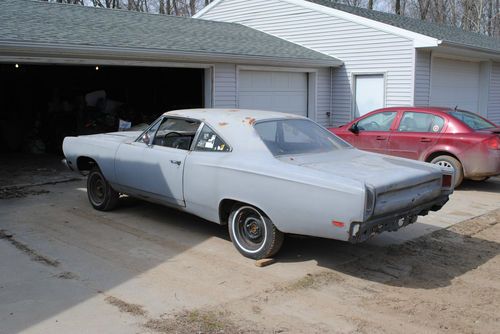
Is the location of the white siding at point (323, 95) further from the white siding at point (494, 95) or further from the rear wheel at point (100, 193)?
the rear wheel at point (100, 193)

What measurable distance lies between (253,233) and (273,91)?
9.37 meters

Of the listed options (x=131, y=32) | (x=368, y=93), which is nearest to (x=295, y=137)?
(x=131, y=32)

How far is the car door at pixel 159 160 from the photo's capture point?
6312 mm

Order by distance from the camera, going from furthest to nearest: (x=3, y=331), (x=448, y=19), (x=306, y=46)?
(x=448, y=19) < (x=306, y=46) < (x=3, y=331)

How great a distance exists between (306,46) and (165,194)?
11348mm

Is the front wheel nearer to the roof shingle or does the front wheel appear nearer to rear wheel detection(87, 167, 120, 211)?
rear wheel detection(87, 167, 120, 211)

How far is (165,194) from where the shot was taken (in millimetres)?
6449

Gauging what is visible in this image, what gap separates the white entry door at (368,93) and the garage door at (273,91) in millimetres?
1564

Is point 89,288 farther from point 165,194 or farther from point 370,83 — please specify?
point 370,83

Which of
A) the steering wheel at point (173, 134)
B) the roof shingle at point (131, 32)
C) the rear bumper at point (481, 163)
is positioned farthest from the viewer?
the roof shingle at point (131, 32)

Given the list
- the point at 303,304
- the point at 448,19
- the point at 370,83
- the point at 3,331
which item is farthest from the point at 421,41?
the point at 448,19

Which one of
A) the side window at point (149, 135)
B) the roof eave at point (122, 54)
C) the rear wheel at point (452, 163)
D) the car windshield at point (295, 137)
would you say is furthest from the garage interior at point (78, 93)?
the car windshield at point (295, 137)

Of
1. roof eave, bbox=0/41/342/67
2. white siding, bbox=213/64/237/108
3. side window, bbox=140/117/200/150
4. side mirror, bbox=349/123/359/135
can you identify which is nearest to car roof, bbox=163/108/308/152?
side window, bbox=140/117/200/150

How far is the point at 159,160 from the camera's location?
256 inches
